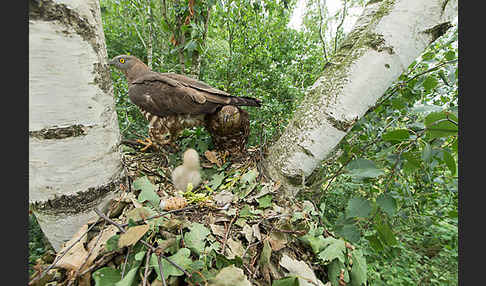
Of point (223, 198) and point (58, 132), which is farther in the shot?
point (223, 198)

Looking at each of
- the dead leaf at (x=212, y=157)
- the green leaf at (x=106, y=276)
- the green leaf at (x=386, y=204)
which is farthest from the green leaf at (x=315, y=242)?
the dead leaf at (x=212, y=157)

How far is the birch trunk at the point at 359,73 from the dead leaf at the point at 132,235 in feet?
1.93

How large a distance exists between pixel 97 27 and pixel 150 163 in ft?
2.60

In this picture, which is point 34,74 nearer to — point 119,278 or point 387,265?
point 119,278

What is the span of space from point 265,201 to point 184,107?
0.73 metres

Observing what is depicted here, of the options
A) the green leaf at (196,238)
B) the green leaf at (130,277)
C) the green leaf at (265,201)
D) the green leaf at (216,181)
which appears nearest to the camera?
the green leaf at (130,277)

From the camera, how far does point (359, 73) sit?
0.72 m

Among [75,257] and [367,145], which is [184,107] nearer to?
[75,257]

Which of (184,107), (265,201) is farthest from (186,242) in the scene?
(184,107)

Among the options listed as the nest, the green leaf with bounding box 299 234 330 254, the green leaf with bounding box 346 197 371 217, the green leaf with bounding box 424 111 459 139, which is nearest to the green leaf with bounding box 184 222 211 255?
the nest

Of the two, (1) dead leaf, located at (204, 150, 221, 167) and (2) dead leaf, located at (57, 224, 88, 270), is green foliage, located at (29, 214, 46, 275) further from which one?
(1) dead leaf, located at (204, 150, 221, 167)

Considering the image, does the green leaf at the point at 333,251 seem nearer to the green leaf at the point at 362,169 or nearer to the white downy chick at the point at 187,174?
the green leaf at the point at 362,169

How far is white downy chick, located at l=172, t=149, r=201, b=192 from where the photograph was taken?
1087 millimetres

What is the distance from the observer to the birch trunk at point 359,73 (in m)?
0.66
